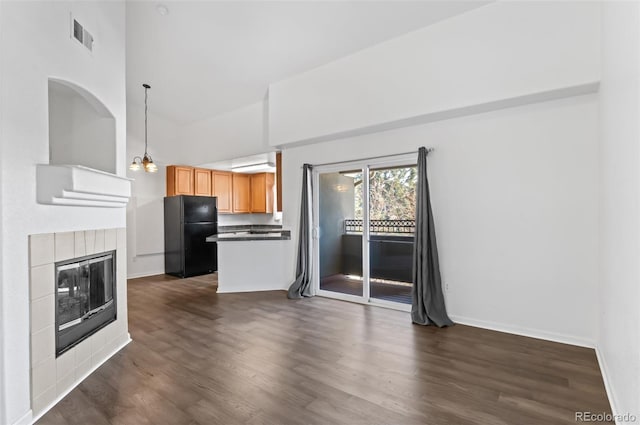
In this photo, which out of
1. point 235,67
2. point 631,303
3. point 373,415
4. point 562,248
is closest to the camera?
point 631,303

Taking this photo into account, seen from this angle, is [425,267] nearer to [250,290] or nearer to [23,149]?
[250,290]

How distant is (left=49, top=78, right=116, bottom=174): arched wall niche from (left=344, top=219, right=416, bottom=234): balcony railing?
3.19 m

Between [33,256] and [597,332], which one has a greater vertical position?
[33,256]

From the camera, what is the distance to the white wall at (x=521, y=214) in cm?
301

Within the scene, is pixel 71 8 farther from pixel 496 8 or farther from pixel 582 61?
pixel 582 61

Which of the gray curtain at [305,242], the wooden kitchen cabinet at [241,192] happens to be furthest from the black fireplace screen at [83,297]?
the wooden kitchen cabinet at [241,192]

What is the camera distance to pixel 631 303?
1.64 meters

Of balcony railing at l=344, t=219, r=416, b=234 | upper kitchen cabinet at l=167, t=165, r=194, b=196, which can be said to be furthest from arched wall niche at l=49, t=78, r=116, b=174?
upper kitchen cabinet at l=167, t=165, r=194, b=196

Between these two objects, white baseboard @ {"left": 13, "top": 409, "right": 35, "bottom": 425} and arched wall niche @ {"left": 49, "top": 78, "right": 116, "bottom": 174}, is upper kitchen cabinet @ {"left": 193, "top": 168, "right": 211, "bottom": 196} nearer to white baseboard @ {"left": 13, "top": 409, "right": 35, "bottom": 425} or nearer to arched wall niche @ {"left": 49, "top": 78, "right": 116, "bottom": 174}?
arched wall niche @ {"left": 49, "top": 78, "right": 116, "bottom": 174}

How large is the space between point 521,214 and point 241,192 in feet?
20.7

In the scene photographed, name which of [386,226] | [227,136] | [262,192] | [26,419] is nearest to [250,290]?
[386,226]

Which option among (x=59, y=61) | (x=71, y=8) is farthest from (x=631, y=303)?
(x=71, y=8)

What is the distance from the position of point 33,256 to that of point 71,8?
191cm

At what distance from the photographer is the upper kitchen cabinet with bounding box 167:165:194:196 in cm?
682
